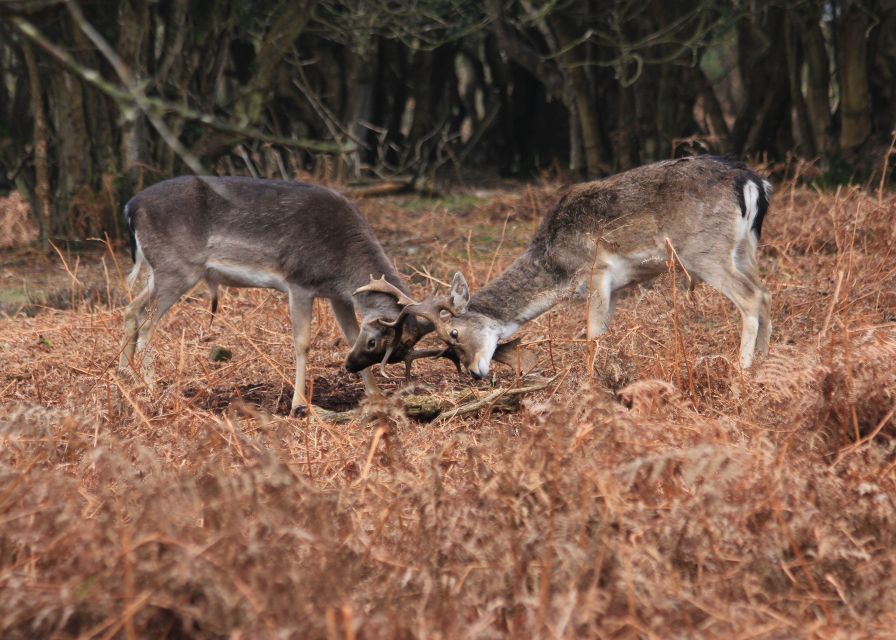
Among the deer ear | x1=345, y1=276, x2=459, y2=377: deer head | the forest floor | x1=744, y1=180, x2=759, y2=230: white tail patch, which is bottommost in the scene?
x1=345, y1=276, x2=459, y2=377: deer head

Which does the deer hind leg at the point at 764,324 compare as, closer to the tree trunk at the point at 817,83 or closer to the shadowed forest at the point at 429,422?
the shadowed forest at the point at 429,422

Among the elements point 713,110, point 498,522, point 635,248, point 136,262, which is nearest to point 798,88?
point 713,110

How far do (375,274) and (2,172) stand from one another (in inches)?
459

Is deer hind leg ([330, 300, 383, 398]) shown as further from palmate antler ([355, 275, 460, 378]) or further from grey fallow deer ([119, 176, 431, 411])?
palmate antler ([355, 275, 460, 378])

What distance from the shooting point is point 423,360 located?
7.96 meters

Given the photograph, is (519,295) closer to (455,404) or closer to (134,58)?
(455,404)

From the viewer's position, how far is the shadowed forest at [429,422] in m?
3.24

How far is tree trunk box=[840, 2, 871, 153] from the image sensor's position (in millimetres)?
12945

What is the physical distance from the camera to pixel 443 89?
18.6m

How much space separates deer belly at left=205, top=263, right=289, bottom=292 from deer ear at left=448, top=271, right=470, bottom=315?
1152 mm

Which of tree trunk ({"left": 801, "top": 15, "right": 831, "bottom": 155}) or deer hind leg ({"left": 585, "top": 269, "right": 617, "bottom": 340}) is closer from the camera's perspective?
deer hind leg ({"left": 585, "top": 269, "right": 617, "bottom": 340})

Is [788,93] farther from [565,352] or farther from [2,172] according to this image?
[2,172]

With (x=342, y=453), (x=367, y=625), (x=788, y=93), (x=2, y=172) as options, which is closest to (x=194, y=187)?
(x=342, y=453)

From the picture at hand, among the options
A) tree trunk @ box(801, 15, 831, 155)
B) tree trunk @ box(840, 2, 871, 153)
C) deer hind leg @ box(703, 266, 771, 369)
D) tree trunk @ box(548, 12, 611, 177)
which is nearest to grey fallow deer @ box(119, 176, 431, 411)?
deer hind leg @ box(703, 266, 771, 369)
